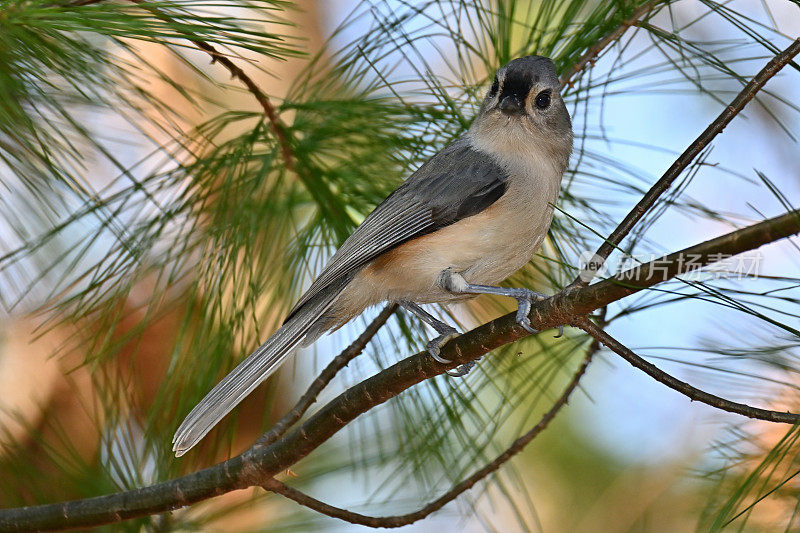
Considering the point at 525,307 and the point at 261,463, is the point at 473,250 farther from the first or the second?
the point at 261,463

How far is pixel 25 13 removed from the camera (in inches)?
56.7

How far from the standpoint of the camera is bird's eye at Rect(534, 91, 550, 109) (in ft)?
6.94

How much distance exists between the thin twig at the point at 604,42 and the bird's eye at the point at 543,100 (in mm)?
48

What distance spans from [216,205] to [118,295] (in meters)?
0.31

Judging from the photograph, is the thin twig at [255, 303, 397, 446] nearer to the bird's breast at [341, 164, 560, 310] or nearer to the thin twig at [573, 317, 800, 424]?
the bird's breast at [341, 164, 560, 310]

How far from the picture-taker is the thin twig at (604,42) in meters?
1.90

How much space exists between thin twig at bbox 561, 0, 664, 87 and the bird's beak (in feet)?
0.38

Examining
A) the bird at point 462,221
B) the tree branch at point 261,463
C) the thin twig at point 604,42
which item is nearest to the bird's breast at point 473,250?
the bird at point 462,221

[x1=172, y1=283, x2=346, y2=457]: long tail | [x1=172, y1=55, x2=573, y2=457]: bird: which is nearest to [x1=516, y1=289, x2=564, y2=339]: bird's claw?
[x1=172, y1=55, x2=573, y2=457]: bird

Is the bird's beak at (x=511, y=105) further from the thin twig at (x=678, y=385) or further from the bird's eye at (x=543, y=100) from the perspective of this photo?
the thin twig at (x=678, y=385)

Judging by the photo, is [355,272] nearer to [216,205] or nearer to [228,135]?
[216,205]

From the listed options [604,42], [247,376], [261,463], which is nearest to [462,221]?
[604,42]

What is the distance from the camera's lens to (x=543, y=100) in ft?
7.09

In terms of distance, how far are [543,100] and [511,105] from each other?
0.08 m
